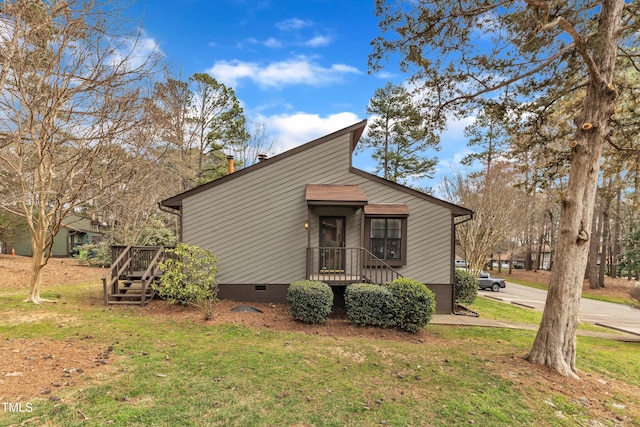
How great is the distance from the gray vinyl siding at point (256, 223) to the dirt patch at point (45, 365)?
420 cm

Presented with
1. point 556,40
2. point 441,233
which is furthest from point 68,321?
point 556,40

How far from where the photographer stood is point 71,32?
285 inches

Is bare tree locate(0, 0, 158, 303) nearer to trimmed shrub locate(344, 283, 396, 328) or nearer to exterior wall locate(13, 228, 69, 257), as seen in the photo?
trimmed shrub locate(344, 283, 396, 328)

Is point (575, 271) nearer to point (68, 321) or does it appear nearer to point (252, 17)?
point (68, 321)

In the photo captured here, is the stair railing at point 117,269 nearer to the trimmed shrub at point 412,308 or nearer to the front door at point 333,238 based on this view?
the front door at point 333,238

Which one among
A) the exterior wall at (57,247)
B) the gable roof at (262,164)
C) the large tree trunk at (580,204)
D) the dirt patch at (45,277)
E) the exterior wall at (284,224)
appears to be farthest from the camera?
the exterior wall at (57,247)

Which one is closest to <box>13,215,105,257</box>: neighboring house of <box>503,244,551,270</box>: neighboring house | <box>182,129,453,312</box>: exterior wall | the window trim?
<box>182,129,453,312</box>: exterior wall

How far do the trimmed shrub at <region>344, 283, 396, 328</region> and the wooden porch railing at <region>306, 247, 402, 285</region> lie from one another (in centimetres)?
144

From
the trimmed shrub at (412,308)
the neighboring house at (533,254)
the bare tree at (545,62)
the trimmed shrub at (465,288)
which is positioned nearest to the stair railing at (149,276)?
the trimmed shrub at (412,308)

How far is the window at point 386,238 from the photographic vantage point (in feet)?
32.6

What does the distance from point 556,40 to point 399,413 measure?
25.2ft

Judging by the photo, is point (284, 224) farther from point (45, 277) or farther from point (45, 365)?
point (45, 277)

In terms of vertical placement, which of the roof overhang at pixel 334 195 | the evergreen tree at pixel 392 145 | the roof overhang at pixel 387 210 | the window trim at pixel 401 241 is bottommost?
the window trim at pixel 401 241

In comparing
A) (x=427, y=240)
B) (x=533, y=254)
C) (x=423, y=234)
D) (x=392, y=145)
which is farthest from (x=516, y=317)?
(x=533, y=254)
